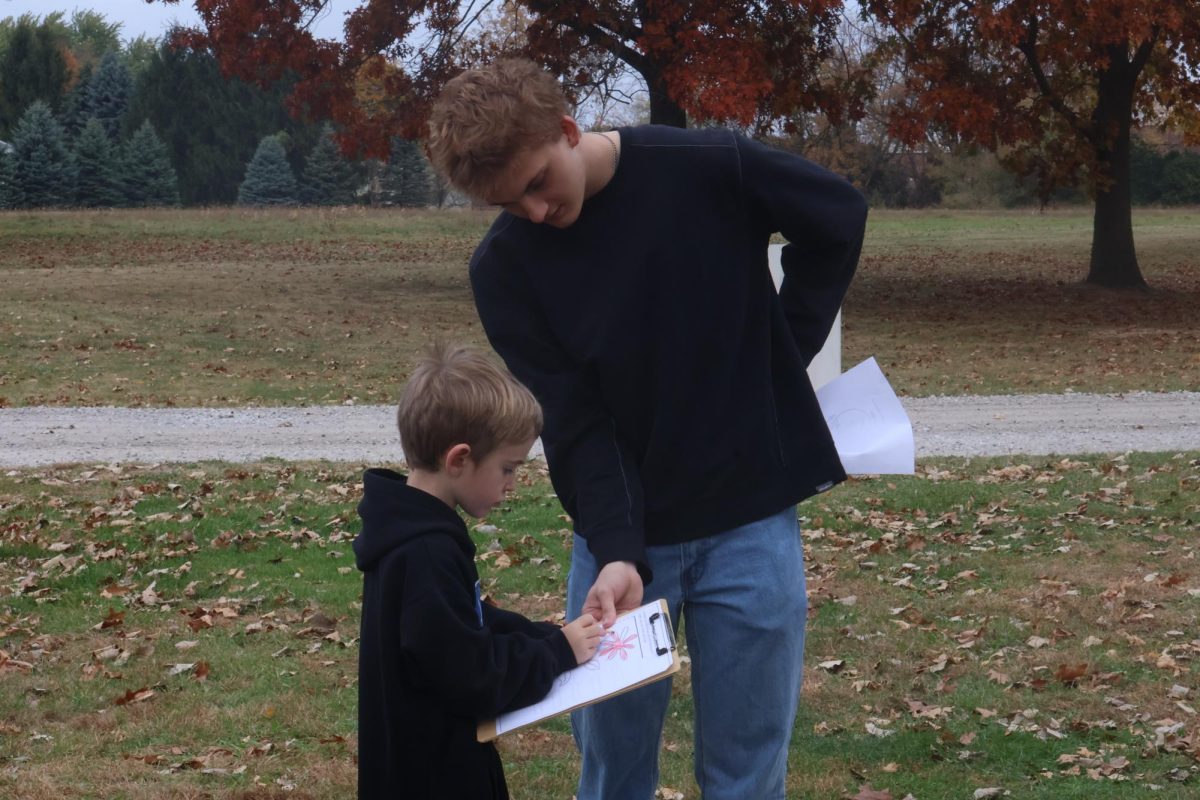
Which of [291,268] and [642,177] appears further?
[291,268]

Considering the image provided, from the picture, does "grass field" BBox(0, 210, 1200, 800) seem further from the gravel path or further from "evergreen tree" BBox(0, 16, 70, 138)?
"evergreen tree" BBox(0, 16, 70, 138)

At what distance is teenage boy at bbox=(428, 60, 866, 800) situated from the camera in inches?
108

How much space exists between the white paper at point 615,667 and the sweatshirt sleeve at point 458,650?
1.2 inches

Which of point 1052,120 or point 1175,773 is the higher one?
point 1052,120

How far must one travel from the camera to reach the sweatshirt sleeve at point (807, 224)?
2.78 meters

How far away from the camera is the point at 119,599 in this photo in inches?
267

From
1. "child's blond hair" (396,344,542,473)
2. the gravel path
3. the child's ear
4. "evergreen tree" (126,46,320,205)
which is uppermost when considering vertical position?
"evergreen tree" (126,46,320,205)

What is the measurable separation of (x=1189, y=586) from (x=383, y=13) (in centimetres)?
1730

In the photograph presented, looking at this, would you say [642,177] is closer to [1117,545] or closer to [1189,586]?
[1189,586]

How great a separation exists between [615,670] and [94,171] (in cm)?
5013

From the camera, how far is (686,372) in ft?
9.05

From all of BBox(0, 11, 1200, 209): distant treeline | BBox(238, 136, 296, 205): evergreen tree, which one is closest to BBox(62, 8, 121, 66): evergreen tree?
BBox(0, 11, 1200, 209): distant treeline

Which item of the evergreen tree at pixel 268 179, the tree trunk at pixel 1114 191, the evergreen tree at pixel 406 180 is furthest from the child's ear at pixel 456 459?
the evergreen tree at pixel 406 180

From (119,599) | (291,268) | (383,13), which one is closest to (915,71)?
(383,13)
